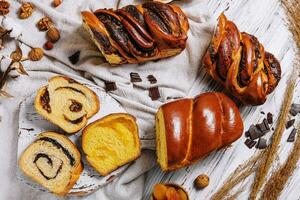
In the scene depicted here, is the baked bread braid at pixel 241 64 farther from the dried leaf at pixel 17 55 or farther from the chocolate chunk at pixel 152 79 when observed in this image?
the dried leaf at pixel 17 55

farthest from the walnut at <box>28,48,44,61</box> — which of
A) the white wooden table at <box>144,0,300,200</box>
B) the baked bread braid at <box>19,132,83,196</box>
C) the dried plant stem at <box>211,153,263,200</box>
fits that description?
the dried plant stem at <box>211,153,263,200</box>

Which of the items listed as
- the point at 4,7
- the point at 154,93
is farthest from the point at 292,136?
the point at 4,7

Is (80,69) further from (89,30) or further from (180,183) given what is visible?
(180,183)

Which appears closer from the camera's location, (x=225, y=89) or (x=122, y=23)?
(x=122, y=23)

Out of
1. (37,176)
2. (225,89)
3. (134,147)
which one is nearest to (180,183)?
(134,147)

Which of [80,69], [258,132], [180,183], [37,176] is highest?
[258,132]

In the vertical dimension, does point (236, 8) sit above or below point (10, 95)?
above
